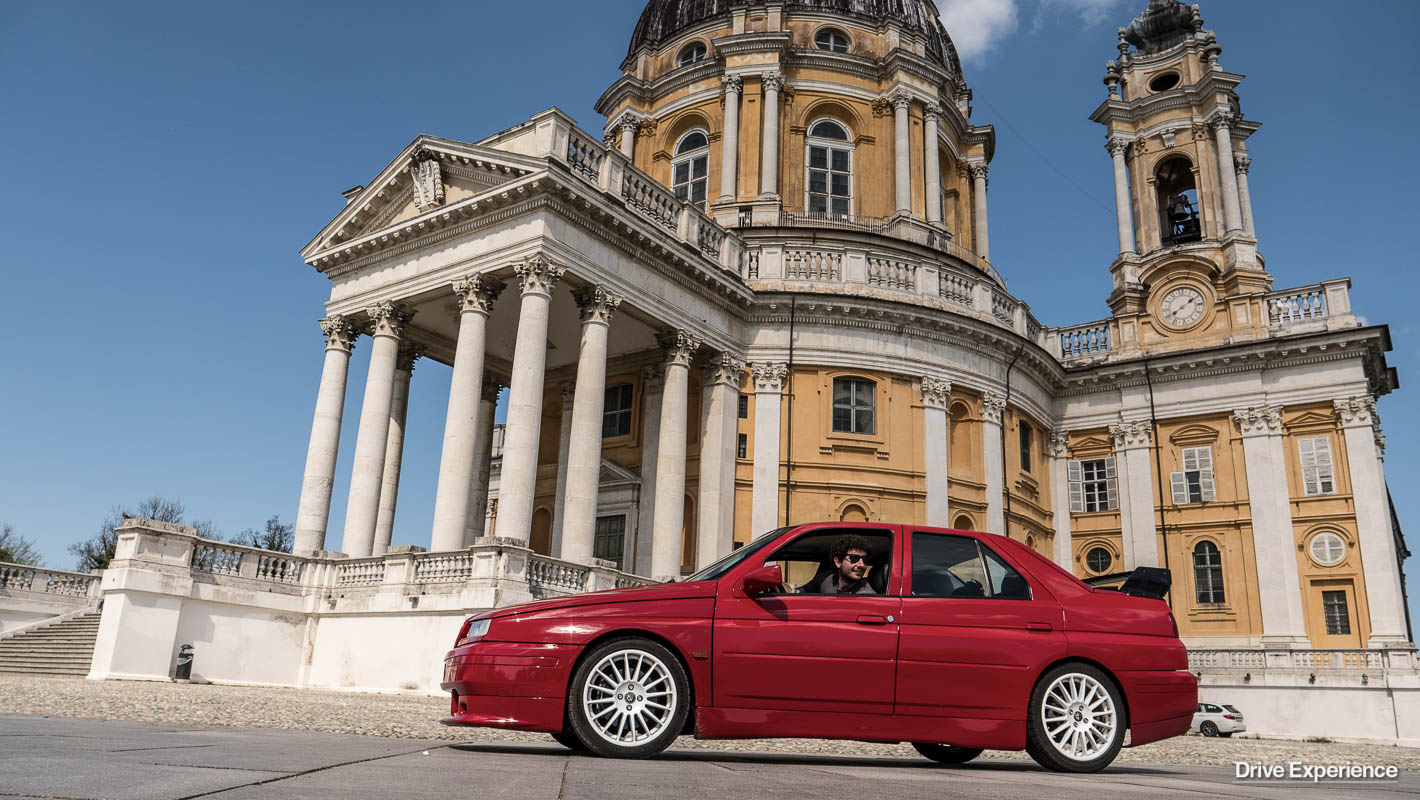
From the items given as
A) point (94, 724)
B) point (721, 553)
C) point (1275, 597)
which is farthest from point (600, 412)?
point (1275, 597)

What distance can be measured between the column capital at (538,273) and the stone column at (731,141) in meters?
12.0

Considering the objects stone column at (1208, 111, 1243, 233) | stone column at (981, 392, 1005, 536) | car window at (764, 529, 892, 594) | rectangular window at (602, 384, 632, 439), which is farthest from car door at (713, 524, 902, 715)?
stone column at (1208, 111, 1243, 233)

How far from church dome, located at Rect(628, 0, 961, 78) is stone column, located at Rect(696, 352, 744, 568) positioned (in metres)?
15.6

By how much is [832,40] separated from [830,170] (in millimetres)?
5257

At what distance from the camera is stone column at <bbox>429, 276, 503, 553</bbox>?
794 inches

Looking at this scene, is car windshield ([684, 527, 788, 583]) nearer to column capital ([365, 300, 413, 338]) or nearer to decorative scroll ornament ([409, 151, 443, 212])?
decorative scroll ornament ([409, 151, 443, 212])

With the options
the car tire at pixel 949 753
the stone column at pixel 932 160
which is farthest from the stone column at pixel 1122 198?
the car tire at pixel 949 753

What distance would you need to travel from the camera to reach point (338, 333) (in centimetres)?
2505

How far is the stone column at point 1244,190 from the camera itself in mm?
33938

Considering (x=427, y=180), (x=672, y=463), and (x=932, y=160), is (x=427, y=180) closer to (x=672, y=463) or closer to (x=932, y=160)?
(x=672, y=463)

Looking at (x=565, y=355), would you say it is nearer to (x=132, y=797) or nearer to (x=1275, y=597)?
(x=1275, y=597)

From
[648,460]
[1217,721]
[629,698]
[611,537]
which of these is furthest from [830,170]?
[629,698]

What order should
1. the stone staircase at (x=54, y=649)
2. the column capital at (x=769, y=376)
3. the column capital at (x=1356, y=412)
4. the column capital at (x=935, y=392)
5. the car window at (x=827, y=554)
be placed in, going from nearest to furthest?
the car window at (x=827, y=554) < the stone staircase at (x=54, y=649) < the column capital at (x=769, y=376) < the column capital at (x=935, y=392) < the column capital at (x=1356, y=412)

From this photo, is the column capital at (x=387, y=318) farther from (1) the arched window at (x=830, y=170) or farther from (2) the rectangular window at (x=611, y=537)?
(1) the arched window at (x=830, y=170)
